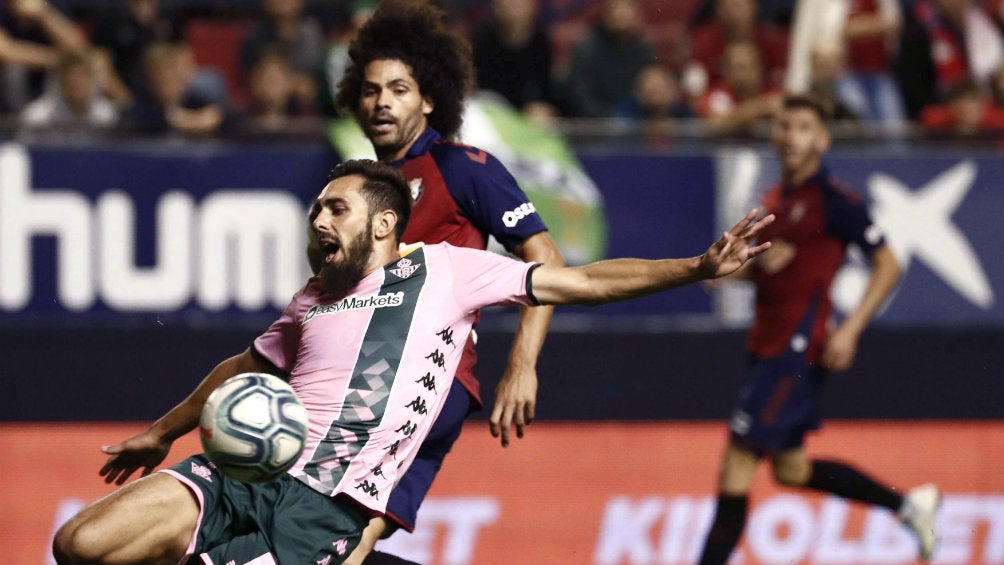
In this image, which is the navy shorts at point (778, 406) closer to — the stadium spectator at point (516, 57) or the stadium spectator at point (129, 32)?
the stadium spectator at point (516, 57)

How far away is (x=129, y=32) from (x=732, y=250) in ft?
24.3

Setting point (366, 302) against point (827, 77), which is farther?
point (827, 77)

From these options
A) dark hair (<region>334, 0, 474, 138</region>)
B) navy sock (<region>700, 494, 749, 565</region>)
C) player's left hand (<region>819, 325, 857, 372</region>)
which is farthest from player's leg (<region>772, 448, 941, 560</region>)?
dark hair (<region>334, 0, 474, 138</region>)

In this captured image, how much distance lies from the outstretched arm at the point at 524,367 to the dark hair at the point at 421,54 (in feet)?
2.44

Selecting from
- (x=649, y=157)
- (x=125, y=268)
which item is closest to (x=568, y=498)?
(x=649, y=157)

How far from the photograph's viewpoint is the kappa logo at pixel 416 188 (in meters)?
5.85

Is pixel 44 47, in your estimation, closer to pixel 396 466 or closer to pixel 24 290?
pixel 24 290

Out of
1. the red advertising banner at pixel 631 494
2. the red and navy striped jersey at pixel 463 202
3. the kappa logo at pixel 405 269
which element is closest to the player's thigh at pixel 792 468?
the red advertising banner at pixel 631 494

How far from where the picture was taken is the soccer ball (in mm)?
4855

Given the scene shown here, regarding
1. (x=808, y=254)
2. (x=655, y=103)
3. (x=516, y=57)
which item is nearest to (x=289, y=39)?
(x=516, y=57)

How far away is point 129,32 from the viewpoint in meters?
11.2

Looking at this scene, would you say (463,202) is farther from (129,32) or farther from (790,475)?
(129,32)

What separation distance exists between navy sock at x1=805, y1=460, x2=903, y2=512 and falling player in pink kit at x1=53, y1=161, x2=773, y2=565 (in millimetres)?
3543

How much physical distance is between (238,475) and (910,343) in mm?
5492
